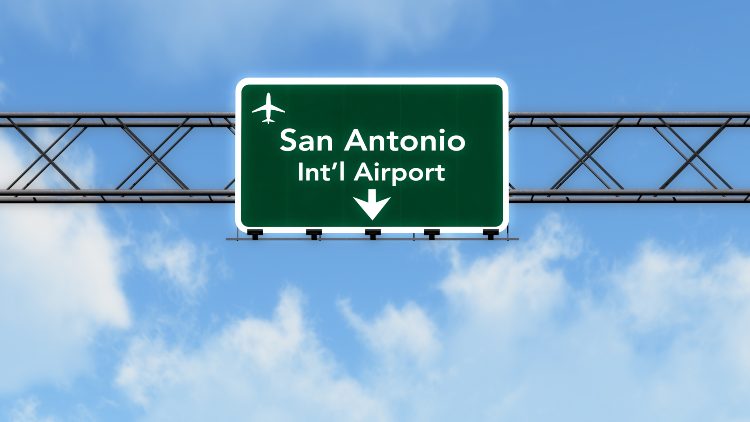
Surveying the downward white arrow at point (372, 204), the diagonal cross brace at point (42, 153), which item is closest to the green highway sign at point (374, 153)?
the downward white arrow at point (372, 204)

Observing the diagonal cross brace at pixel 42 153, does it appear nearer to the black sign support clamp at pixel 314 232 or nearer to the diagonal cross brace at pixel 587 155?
the black sign support clamp at pixel 314 232

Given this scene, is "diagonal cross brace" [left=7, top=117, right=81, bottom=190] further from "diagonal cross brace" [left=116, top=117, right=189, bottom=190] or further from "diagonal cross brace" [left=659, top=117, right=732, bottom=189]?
"diagonal cross brace" [left=659, top=117, right=732, bottom=189]

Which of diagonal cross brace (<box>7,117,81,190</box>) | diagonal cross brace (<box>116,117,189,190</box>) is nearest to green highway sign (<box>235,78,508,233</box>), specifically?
diagonal cross brace (<box>116,117,189,190</box>)

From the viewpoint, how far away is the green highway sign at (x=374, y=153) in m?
21.9

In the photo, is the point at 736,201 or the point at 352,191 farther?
the point at 736,201

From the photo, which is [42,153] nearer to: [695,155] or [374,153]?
[374,153]

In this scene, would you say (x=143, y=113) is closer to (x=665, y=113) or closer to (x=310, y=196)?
(x=310, y=196)

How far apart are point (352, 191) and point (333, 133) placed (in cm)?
94

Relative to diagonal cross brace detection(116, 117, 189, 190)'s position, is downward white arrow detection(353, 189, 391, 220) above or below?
below

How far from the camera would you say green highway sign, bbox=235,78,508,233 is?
2191 centimetres

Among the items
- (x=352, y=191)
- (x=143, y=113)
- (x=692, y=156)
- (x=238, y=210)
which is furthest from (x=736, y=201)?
(x=143, y=113)

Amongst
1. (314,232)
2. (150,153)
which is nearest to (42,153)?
(150,153)

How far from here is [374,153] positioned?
72.2 ft

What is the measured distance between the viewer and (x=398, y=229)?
71.8 feet
